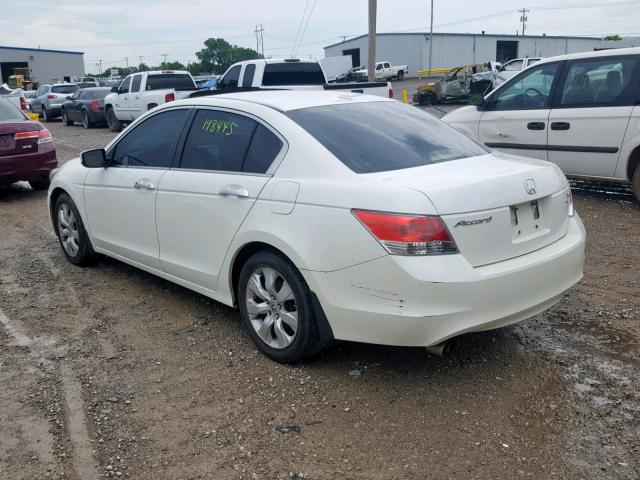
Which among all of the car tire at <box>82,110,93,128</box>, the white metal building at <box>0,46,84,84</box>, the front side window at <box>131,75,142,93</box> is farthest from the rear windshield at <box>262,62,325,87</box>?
the white metal building at <box>0,46,84,84</box>

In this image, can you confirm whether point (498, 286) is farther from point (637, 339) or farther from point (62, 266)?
point (62, 266)

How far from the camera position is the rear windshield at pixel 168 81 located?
753 inches

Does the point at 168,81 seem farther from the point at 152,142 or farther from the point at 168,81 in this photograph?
the point at 152,142

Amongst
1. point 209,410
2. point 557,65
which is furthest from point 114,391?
point 557,65

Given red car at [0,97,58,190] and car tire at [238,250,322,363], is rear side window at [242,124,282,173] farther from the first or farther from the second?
red car at [0,97,58,190]

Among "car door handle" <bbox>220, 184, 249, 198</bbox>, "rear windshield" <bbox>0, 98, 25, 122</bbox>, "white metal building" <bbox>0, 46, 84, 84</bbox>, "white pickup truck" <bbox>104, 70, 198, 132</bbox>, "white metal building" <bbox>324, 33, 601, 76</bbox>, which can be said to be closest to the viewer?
"car door handle" <bbox>220, 184, 249, 198</bbox>

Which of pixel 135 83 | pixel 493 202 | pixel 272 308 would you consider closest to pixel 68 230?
pixel 272 308

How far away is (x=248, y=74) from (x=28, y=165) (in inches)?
227

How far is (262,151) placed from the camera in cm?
400

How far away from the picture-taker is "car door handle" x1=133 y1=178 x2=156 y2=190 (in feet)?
15.4

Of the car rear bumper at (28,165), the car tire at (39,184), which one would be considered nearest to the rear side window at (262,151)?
the car rear bumper at (28,165)

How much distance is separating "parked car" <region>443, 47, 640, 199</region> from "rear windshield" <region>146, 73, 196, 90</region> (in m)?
12.6

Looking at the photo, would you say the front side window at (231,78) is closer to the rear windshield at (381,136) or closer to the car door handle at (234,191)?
the rear windshield at (381,136)

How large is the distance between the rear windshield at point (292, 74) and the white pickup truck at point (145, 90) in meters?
5.05
